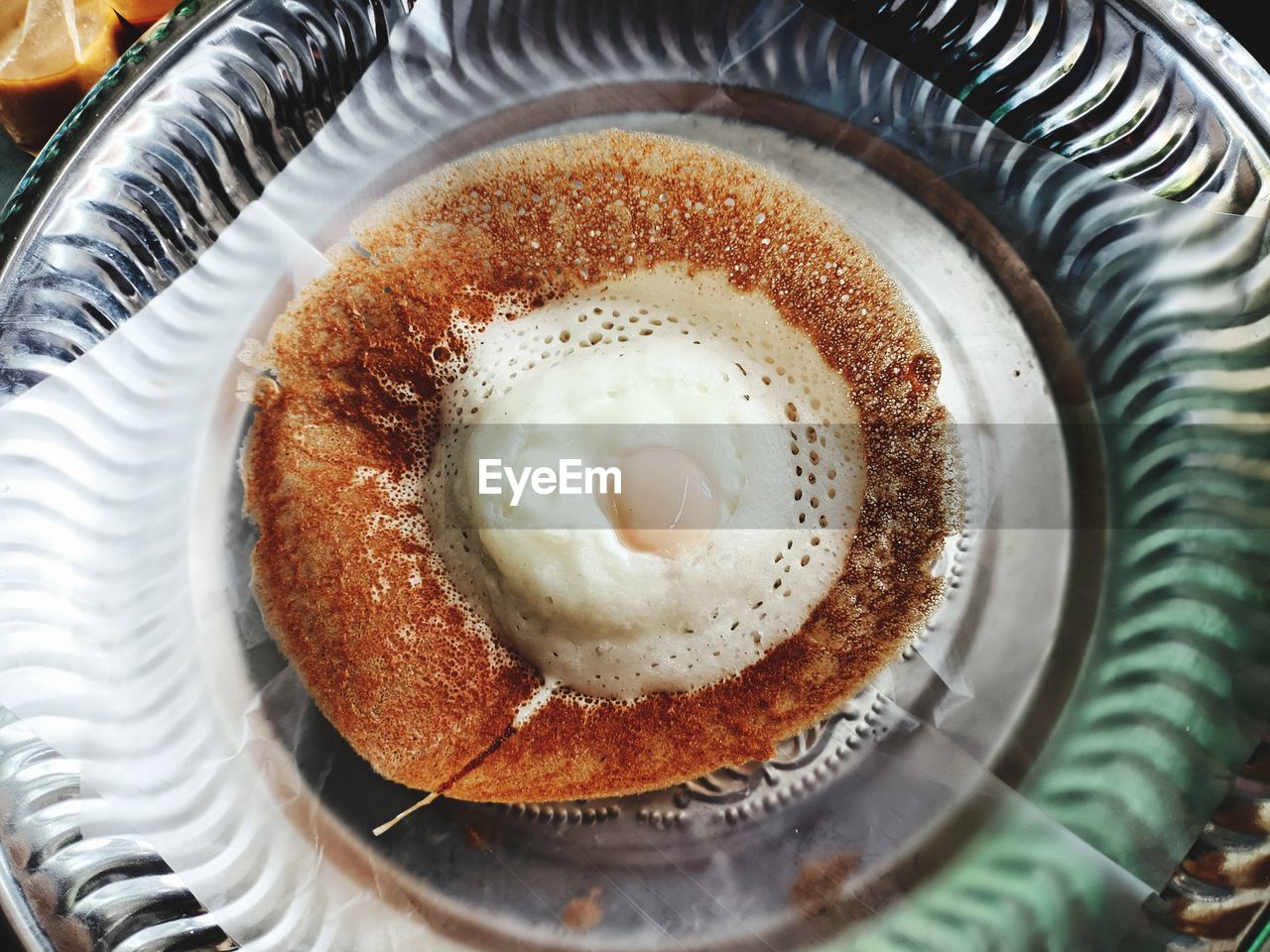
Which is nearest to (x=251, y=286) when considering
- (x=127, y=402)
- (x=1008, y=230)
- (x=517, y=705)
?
(x=127, y=402)

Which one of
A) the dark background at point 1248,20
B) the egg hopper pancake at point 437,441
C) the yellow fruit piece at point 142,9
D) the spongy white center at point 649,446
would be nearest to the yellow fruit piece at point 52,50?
the yellow fruit piece at point 142,9

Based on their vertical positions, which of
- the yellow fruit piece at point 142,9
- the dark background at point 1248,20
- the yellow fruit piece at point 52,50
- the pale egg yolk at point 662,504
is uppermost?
the dark background at point 1248,20

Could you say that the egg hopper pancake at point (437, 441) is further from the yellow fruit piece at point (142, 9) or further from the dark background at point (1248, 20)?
the dark background at point (1248, 20)

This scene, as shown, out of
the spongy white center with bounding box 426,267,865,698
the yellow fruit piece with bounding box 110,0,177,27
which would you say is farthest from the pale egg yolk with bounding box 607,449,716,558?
the yellow fruit piece with bounding box 110,0,177,27

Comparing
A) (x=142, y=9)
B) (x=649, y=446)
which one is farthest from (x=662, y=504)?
(x=142, y=9)

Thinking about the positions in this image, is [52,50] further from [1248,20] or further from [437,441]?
[1248,20]

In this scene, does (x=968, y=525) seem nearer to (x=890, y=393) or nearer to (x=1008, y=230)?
(x=890, y=393)

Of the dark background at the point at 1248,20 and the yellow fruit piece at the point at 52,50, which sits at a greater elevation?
the dark background at the point at 1248,20
